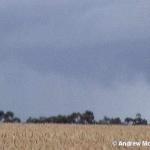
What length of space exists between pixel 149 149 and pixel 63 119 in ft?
118

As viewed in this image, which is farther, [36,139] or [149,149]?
[36,139]

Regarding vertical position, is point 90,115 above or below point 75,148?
above

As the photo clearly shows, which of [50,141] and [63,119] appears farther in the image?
[63,119]

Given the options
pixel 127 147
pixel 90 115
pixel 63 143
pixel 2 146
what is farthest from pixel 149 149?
pixel 90 115

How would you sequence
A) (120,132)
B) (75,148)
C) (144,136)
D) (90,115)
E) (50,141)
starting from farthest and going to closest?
(90,115) → (120,132) → (144,136) → (50,141) → (75,148)

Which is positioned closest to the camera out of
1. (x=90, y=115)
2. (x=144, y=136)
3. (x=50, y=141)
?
(x=50, y=141)

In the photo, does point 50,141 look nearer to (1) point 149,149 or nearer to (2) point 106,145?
(2) point 106,145

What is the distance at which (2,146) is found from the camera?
76.2ft

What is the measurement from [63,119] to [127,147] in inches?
1386

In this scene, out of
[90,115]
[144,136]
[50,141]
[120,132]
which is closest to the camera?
[50,141]

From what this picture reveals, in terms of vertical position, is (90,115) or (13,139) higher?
(90,115)

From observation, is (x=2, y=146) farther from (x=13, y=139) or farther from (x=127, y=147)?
(x=127, y=147)

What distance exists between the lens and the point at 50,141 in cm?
2430

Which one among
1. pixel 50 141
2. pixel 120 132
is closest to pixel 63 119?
A: pixel 120 132
